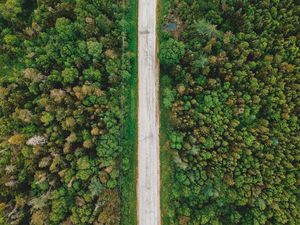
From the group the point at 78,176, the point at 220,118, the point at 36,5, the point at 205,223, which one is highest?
the point at 36,5

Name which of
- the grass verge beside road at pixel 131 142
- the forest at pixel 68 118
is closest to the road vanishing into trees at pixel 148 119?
the grass verge beside road at pixel 131 142

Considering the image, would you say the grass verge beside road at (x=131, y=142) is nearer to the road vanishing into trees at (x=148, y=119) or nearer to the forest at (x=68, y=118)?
the forest at (x=68, y=118)

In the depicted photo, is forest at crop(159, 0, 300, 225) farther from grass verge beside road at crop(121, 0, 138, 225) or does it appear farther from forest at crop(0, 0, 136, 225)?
forest at crop(0, 0, 136, 225)

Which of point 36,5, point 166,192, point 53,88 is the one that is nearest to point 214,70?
point 166,192

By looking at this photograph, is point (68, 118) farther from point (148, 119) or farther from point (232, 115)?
point (232, 115)

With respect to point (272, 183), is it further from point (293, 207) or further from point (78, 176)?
point (78, 176)

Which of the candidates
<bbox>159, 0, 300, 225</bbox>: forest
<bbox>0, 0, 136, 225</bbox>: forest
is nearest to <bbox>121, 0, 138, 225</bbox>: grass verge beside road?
<bbox>0, 0, 136, 225</bbox>: forest

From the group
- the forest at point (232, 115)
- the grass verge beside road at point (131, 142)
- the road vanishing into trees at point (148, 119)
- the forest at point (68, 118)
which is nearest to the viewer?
the forest at point (68, 118)

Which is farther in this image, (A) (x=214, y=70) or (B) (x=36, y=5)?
(B) (x=36, y=5)
